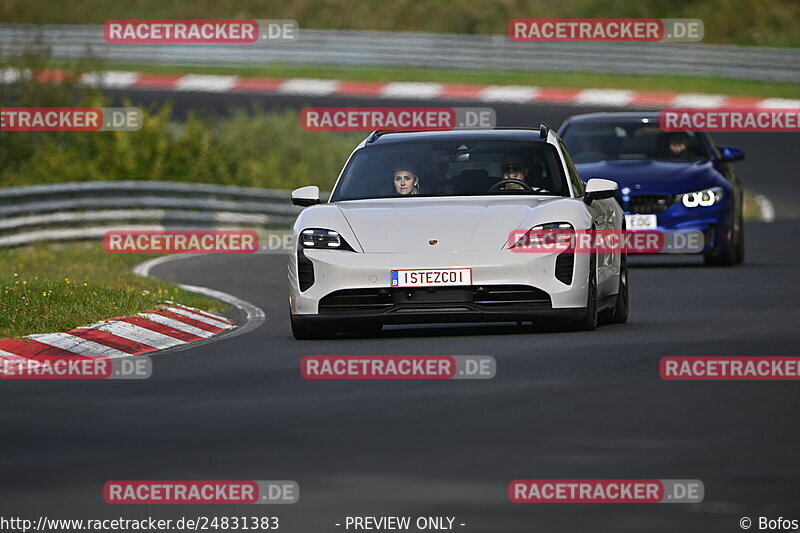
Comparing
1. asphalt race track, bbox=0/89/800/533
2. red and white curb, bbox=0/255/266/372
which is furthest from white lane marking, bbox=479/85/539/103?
asphalt race track, bbox=0/89/800/533

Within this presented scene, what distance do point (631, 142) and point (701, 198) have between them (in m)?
1.42

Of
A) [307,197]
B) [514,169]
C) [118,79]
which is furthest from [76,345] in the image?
[118,79]

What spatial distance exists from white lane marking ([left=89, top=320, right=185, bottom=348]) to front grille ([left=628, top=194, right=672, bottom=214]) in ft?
24.7

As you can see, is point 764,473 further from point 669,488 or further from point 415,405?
point 415,405

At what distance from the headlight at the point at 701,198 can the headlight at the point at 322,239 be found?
26.4ft

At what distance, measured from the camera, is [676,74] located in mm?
41906

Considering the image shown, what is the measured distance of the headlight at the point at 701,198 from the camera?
2014 centimetres

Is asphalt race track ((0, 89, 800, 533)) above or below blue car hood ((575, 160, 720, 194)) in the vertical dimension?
below

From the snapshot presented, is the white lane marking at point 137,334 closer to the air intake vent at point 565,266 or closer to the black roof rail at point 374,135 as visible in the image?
the black roof rail at point 374,135

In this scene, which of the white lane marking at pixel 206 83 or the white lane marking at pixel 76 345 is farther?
the white lane marking at pixel 206 83

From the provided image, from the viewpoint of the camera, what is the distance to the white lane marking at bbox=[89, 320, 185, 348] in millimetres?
13609

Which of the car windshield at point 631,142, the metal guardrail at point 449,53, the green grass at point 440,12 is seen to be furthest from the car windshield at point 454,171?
the green grass at point 440,12

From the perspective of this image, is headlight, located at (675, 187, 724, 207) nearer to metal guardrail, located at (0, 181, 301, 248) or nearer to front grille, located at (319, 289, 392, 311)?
front grille, located at (319, 289, 392, 311)

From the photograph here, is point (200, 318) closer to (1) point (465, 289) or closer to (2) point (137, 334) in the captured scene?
(2) point (137, 334)
